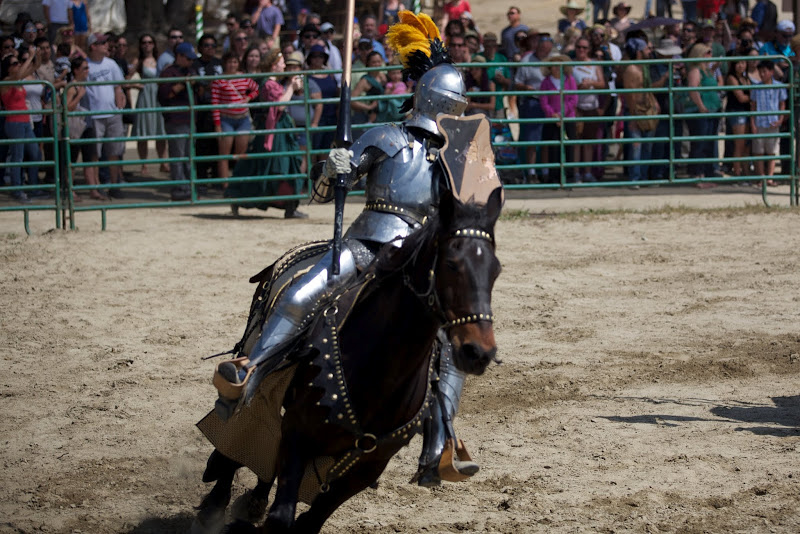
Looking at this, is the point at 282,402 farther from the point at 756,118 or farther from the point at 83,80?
the point at 756,118

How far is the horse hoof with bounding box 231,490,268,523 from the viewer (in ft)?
15.9

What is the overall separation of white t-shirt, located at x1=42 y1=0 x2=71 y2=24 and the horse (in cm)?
1275

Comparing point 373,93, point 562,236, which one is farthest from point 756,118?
point 373,93

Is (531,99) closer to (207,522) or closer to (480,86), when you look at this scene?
(480,86)

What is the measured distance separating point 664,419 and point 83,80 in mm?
8583

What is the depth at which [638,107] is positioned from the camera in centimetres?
1323

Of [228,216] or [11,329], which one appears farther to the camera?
[228,216]

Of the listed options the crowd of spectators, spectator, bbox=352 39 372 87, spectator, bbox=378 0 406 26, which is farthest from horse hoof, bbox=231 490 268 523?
spectator, bbox=378 0 406 26

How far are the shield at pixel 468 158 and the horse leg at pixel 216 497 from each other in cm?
200

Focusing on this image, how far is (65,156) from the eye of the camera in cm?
1192

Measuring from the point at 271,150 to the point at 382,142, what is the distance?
26.6ft

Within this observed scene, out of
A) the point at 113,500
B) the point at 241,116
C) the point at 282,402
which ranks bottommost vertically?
the point at 113,500

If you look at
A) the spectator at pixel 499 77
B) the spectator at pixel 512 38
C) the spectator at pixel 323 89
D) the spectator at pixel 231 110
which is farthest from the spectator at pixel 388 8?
the spectator at pixel 231 110

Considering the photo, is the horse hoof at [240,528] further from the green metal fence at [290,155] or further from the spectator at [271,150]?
the spectator at [271,150]
